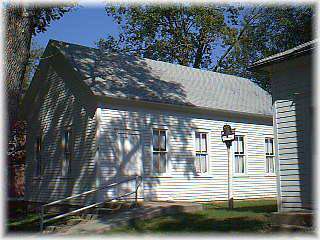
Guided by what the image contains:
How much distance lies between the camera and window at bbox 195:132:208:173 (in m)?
19.1

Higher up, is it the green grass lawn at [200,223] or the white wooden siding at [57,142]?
the white wooden siding at [57,142]

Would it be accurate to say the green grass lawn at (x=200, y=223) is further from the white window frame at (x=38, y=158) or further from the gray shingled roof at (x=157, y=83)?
the white window frame at (x=38, y=158)

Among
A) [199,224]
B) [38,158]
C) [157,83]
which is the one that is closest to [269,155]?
[157,83]

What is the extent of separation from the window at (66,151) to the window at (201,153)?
5.44 m

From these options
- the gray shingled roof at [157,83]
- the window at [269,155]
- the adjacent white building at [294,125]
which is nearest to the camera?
the adjacent white building at [294,125]

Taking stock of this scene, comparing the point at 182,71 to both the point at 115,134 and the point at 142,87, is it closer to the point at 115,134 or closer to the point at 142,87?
the point at 142,87

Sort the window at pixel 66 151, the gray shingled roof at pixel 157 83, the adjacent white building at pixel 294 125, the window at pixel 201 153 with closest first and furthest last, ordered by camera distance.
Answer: the adjacent white building at pixel 294 125
the gray shingled roof at pixel 157 83
the window at pixel 66 151
the window at pixel 201 153

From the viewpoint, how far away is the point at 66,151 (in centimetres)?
1814

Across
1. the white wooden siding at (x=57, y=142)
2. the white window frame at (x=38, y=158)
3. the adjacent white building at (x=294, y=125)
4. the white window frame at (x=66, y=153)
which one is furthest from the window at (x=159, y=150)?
the adjacent white building at (x=294, y=125)

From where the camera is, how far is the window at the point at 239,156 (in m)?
20.6

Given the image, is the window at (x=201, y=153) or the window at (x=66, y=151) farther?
the window at (x=201, y=153)

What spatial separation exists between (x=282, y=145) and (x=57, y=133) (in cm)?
1025

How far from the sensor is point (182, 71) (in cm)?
2305

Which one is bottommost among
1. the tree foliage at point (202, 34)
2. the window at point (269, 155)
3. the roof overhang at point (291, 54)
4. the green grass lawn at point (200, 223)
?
the green grass lawn at point (200, 223)
